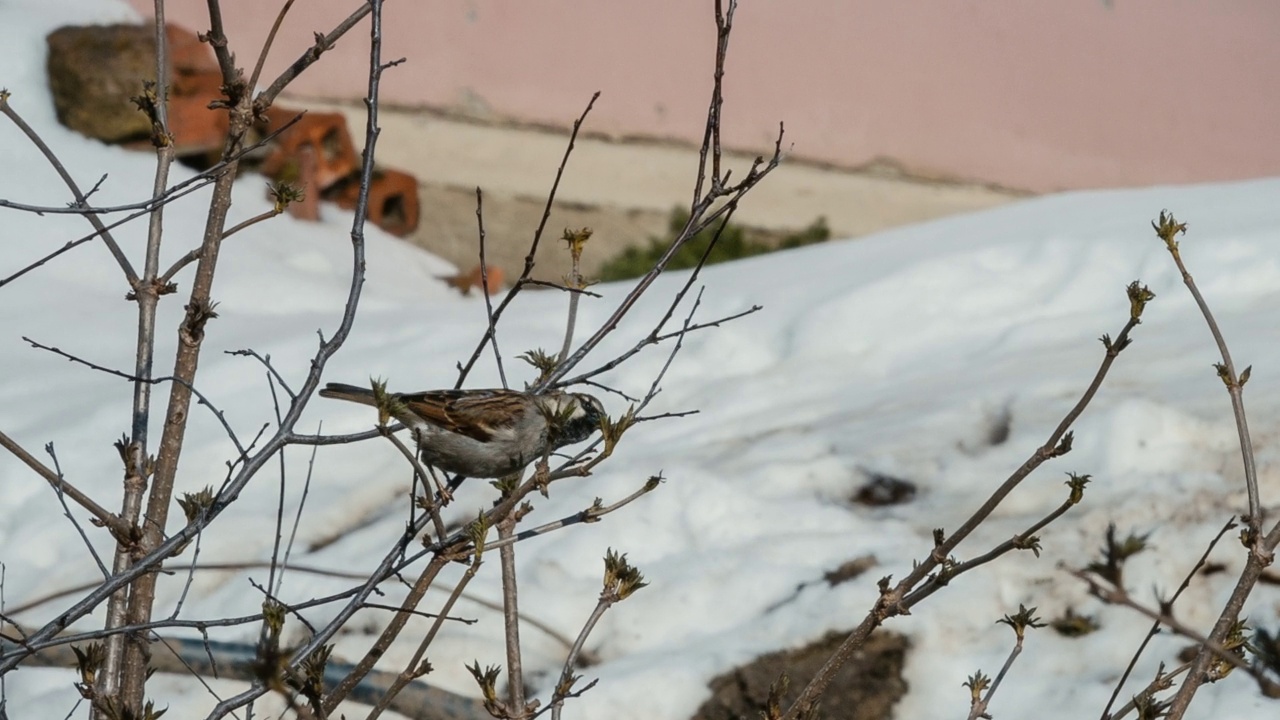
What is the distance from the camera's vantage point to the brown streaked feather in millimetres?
2791

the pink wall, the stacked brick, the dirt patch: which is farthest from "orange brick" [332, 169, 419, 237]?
the dirt patch

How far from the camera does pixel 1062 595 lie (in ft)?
12.0

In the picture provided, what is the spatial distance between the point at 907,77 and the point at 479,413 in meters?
7.17

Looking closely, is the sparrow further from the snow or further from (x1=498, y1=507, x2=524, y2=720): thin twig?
the snow

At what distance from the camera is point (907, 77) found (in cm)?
935

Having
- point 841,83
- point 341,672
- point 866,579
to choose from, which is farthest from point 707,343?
point 841,83

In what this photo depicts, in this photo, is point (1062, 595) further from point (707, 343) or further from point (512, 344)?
point (512, 344)

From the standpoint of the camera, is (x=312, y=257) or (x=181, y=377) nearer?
(x=181, y=377)

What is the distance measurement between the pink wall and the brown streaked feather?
6.48m

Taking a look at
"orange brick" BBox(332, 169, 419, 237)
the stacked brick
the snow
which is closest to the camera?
the snow

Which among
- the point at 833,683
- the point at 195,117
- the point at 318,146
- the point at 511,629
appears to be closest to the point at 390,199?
Answer: the point at 318,146

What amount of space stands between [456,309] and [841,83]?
389 cm

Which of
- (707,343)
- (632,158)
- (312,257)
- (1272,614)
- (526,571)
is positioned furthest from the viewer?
(632,158)

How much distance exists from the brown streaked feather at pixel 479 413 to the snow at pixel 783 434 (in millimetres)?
999
